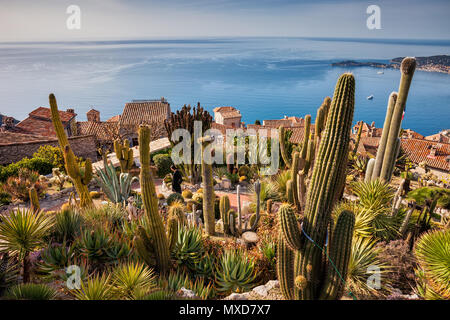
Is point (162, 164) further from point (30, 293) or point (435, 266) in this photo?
point (435, 266)

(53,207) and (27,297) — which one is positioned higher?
(27,297)

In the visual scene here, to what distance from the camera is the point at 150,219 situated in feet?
17.1

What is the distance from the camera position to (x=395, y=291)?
505 centimetres

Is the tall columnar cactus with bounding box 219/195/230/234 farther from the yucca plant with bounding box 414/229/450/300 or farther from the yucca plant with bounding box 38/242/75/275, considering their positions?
the yucca plant with bounding box 414/229/450/300

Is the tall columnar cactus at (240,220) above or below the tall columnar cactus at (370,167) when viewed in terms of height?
below

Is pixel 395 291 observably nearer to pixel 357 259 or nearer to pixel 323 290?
pixel 357 259

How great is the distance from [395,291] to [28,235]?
6585 millimetres

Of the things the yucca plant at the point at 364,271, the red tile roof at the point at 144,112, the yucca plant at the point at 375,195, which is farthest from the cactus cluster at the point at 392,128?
the red tile roof at the point at 144,112

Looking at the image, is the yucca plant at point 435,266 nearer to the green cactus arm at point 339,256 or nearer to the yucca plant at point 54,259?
the green cactus arm at point 339,256

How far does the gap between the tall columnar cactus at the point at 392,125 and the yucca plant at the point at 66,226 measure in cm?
729

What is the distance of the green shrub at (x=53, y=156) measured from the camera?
13766 millimetres

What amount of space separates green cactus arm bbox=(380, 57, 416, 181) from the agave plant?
7125mm

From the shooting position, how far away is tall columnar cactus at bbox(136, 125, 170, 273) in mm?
4895

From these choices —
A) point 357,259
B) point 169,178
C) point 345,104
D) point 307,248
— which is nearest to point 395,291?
point 357,259
